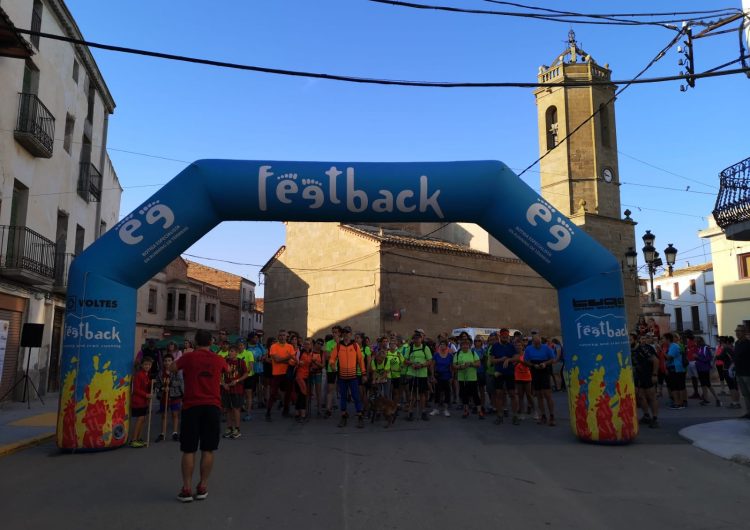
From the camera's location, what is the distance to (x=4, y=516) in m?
5.39

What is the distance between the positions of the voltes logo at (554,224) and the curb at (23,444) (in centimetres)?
871

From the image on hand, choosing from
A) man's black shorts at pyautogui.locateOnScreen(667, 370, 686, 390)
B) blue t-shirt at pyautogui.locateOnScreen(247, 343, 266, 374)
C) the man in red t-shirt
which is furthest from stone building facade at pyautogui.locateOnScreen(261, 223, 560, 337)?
the man in red t-shirt

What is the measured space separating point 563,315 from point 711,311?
5437 centimetres

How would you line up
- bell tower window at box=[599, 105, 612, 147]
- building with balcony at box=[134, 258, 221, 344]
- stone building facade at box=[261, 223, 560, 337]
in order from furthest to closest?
building with balcony at box=[134, 258, 221, 344], bell tower window at box=[599, 105, 612, 147], stone building facade at box=[261, 223, 560, 337]

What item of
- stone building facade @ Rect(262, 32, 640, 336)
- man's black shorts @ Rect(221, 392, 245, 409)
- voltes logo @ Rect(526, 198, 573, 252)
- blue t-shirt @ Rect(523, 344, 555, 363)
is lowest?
man's black shorts @ Rect(221, 392, 245, 409)

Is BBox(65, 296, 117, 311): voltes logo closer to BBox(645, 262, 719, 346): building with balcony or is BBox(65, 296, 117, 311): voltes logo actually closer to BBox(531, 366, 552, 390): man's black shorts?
BBox(531, 366, 552, 390): man's black shorts

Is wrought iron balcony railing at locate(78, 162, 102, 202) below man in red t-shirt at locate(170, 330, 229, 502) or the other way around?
the other way around

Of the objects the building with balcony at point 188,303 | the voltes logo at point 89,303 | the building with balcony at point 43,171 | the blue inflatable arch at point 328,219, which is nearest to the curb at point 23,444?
the blue inflatable arch at point 328,219

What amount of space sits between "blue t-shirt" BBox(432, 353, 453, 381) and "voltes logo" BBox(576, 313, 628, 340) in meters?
4.25

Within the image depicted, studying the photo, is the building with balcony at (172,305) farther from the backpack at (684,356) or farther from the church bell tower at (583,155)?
the backpack at (684,356)

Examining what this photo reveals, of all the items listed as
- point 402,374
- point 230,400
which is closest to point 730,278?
point 402,374

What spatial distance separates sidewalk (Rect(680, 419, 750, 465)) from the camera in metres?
7.68

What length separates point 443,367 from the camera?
1270cm

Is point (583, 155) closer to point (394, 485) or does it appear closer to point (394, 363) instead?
point (394, 363)
